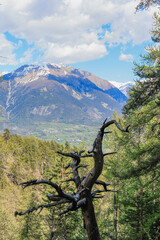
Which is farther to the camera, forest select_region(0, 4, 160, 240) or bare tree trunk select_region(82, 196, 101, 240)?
forest select_region(0, 4, 160, 240)

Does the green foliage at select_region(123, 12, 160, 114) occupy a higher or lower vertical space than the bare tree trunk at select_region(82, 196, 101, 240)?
higher

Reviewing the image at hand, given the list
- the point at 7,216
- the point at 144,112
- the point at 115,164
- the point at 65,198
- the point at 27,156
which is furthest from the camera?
the point at 27,156

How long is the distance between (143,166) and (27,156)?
6865 cm

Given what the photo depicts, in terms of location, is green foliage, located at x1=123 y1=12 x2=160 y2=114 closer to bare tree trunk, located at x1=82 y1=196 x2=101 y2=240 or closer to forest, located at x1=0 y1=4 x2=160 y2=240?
forest, located at x1=0 y1=4 x2=160 y2=240

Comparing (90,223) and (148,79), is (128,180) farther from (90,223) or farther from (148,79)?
(90,223)

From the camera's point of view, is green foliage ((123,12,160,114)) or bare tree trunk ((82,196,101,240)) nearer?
bare tree trunk ((82,196,101,240))

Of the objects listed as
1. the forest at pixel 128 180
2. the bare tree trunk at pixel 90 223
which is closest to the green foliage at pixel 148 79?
the forest at pixel 128 180

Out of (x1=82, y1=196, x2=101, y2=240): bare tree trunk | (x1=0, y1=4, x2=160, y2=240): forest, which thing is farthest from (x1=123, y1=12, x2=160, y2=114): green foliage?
(x1=82, y1=196, x2=101, y2=240): bare tree trunk

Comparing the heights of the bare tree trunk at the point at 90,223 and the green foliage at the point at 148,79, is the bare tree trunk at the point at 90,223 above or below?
below

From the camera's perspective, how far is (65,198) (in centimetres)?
388

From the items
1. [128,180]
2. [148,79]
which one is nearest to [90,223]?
[148,79]

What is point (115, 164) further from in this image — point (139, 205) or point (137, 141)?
point (139, 205)

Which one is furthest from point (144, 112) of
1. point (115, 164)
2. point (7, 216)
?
point (7, 216)

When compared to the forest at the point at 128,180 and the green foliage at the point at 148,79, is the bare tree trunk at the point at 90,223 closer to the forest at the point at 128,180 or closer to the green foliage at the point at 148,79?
the forest at the point at 128,180
